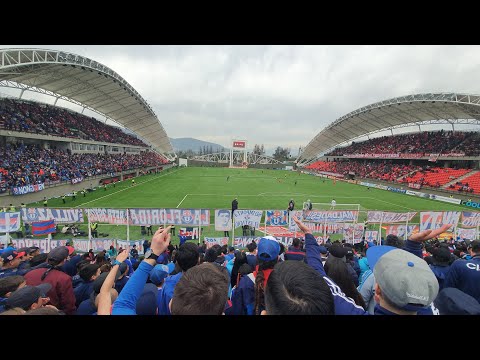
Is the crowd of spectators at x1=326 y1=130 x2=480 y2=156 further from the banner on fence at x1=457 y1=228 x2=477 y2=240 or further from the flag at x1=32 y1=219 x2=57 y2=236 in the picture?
the flag at x1=32 y1=219 x2=57 y2=236

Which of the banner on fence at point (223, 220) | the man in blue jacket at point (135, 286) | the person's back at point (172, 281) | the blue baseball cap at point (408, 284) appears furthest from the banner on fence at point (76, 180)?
the blue baseball cap at point (408, 284)

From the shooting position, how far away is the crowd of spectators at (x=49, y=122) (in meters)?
28.6

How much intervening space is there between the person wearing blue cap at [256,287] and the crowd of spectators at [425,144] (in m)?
49.7

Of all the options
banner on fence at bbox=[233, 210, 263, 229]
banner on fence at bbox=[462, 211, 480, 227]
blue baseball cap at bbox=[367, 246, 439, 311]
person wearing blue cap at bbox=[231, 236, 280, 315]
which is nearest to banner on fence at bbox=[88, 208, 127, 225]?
banner on fence at bbox=[233, 210, 263, 229]

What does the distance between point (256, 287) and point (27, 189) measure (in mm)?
26527

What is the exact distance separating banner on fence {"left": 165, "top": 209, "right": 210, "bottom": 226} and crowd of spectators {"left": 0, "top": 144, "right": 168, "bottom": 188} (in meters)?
18.4

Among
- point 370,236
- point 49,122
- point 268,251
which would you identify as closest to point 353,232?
point 370,236

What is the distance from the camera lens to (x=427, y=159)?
44625 millimetres

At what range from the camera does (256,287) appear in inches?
95.9

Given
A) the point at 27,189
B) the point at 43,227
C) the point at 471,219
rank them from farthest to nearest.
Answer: the point at 27,189 < the point at 471,219 < the point at 43,227

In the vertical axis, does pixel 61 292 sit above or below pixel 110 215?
above

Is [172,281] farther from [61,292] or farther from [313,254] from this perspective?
[61,292]
